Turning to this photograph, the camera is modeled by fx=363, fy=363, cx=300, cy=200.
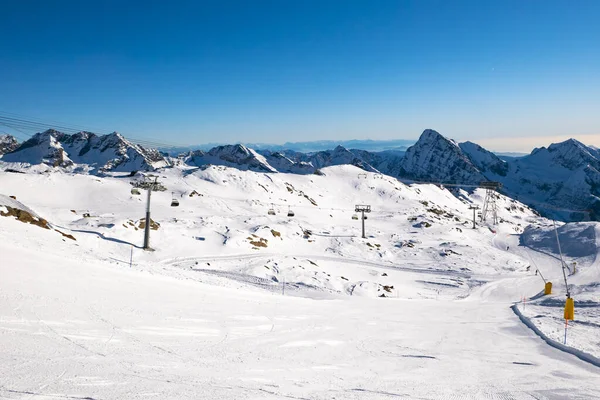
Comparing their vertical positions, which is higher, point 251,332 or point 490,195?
point 490,195

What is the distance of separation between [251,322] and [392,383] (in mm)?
6868

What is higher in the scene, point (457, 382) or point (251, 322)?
point (457, 382)

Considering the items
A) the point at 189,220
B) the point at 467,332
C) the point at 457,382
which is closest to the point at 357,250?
the point at 189,220

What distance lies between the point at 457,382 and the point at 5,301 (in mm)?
12772

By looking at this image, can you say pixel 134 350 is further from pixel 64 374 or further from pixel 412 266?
pixel 412 266

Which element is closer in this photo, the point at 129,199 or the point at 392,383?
the point at 392,383

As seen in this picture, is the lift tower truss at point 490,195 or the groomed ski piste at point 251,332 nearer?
the groomed ski piste at point 251,332

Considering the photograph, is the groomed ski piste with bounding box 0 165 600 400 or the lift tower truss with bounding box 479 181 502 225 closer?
the groomed ski piste with bounding box 0 165 600 400

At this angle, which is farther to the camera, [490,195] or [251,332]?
[490,195]

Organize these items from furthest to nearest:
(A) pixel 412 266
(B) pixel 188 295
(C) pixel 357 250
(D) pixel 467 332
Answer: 1. (C) pixel 357 250
2. (A) pixel 412 266
3. (B) pixel 188 295
4. (D) pixel 467 332

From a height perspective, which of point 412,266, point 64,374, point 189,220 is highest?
point 64,374

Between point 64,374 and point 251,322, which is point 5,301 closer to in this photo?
point 64,374

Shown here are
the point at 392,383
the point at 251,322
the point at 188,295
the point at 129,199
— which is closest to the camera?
the point at 392,383

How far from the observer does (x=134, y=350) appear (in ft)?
30.2
